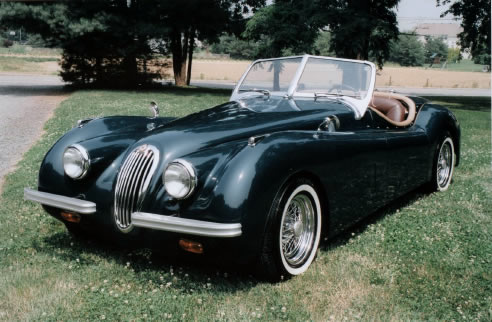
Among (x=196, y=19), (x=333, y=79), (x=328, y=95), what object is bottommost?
(x=328, y=95)

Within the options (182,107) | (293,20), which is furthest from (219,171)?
(293,20)

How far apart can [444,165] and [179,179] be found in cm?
423

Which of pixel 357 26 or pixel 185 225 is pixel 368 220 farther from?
pixel 357 26

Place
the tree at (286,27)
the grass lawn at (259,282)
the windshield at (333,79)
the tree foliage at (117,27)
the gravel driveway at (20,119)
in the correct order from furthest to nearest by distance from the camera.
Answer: the tree foliage at (117,27) < the tree at (286,27) < the gravel driveway at (20,119) < the windshield at (333,79) < the grass lawn at (259,282)

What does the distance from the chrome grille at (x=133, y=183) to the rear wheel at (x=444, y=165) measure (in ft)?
12.3

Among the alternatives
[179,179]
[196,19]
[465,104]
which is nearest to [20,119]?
[179,179]

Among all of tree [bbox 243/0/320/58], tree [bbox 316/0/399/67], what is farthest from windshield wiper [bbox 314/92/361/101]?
tree [bbox 243/0/320/58]

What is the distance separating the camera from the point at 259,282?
3.27 metres

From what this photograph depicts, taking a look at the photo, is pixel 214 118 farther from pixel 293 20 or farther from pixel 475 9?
pixel 475 9

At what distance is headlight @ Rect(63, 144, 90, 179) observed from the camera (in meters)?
3.54

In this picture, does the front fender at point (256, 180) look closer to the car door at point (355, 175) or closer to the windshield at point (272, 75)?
the car door at point (355, 175)

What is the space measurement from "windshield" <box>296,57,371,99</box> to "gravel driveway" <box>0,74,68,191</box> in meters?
3.94

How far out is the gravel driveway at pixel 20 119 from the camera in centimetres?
793

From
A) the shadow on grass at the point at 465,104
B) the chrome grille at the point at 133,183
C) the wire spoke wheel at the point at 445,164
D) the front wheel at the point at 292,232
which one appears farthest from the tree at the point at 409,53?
the chrome grille at the point at 133,183
